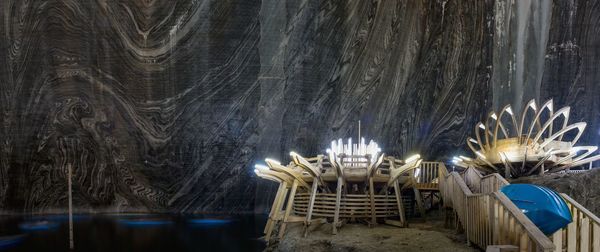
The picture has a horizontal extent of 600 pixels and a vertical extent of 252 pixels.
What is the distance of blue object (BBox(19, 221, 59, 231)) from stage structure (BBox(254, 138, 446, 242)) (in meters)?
8.60

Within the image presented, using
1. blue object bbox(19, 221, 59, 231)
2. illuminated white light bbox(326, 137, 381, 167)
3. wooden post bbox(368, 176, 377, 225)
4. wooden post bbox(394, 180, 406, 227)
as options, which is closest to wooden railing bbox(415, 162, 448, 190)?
wooden post bbox(394, 180, 406, 227)

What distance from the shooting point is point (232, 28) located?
20812mm

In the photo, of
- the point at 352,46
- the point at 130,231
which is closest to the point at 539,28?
the point at 352,46

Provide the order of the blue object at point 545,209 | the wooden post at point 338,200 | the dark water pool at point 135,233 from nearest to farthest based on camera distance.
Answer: the blue object at point 545,209 < the wooden post at point 338,200 < the dark water pool at point 135,233

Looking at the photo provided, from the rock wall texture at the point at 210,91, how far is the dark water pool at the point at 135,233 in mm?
1253

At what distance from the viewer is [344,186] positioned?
1257 cm

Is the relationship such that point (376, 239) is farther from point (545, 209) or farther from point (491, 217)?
point (545, 209)

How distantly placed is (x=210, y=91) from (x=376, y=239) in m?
12.2

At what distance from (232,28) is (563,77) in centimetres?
1287

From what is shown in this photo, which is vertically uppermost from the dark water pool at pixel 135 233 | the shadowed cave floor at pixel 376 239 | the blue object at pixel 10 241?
the shadowed cave floor at pixel 376 239

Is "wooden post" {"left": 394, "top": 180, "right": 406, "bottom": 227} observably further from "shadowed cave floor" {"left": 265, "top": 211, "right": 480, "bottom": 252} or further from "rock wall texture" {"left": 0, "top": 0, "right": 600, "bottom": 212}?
"rock wall texture" {"left": 0, "top": 0, "right": 600, "bottom": 212}

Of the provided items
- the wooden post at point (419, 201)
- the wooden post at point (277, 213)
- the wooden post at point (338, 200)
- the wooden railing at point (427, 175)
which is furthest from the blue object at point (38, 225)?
the wooden railing at point (427, 175)

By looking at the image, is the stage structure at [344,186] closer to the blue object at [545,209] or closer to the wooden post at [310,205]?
the wooden post at [310,205]

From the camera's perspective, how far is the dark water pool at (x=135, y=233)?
47.3 feet
